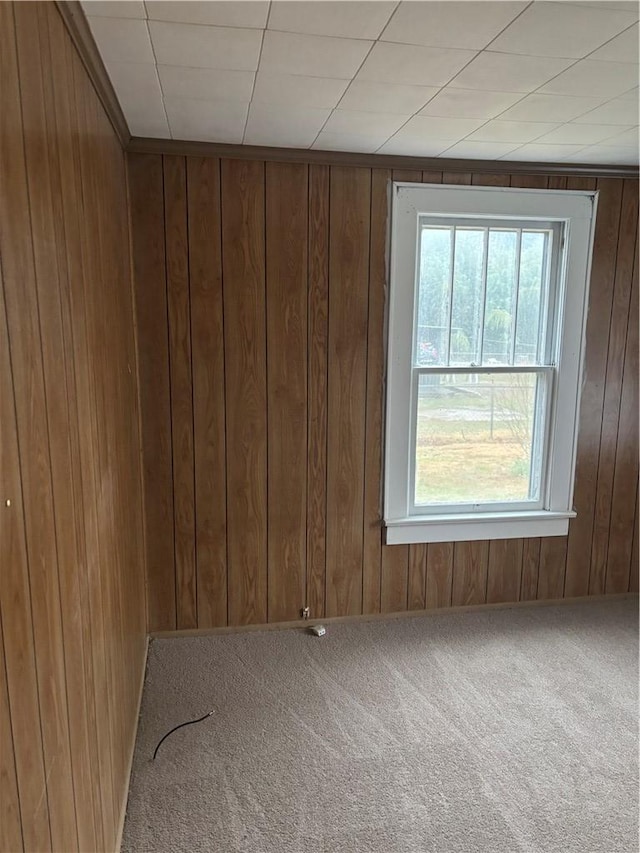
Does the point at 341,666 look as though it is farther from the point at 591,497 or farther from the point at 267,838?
the point at 591,497

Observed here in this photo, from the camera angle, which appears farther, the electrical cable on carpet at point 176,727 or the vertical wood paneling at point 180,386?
the vertical wood paneling at point 180,386

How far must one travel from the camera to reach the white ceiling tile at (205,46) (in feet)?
4.98

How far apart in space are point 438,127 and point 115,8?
4.39ft

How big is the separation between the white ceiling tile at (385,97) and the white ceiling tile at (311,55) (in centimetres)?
11

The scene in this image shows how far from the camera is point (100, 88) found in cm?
177

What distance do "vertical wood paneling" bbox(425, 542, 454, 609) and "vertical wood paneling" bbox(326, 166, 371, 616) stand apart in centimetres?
40

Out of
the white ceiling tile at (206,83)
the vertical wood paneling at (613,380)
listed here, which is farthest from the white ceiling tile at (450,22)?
the vertical wood paneling at (613,380)

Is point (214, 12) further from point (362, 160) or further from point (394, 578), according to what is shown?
point (394, 578)

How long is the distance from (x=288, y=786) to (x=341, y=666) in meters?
0.75

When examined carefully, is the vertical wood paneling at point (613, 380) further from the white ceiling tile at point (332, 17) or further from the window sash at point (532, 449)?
the white ceiling tile at point (332, 17)

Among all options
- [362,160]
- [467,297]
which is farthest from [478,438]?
[362,160]

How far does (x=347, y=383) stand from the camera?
9.61ft

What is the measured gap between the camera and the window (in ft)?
9.60

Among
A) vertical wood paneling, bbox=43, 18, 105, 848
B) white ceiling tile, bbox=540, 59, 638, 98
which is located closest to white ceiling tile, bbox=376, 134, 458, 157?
white ceiling tile, bbox=540, 59, 638, 98
